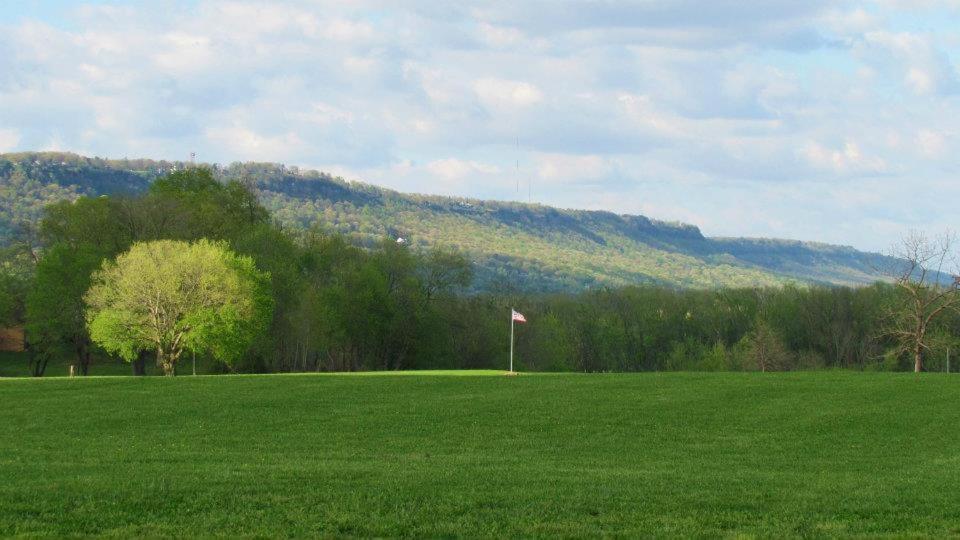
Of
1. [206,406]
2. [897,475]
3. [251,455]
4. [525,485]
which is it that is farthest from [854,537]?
[206,406]

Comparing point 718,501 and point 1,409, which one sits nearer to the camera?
point 718,501

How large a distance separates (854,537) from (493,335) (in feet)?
248

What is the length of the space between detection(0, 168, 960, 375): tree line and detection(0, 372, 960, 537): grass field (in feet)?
73.0

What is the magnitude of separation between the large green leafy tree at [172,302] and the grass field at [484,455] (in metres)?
13.2

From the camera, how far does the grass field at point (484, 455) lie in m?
14.3

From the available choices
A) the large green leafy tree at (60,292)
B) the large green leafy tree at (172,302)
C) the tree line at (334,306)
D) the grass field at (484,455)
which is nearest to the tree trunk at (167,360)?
the large green leafy tree at (172,302)

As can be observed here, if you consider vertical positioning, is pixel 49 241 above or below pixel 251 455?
above

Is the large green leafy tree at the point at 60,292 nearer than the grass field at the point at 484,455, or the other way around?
the grass field at the point at 484,455

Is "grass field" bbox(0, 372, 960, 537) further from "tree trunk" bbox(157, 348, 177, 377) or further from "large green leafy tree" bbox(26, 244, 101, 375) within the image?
"large green leafy tree" bbox(26, 244, 101, 375)

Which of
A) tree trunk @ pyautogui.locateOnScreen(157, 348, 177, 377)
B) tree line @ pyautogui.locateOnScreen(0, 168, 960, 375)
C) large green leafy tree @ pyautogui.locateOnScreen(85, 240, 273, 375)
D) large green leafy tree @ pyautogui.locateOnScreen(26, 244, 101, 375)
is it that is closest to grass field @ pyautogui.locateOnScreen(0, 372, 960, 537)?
large green leafy tree @ pyautogui.locateOnScreen(85, 240, 273, 375)

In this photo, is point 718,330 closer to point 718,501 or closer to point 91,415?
point 91,415

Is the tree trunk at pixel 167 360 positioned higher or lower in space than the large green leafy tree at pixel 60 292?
lower

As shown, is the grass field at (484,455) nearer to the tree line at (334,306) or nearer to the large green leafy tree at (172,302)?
the large green leafy tree at (172,302)

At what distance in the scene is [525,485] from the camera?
17.8m
